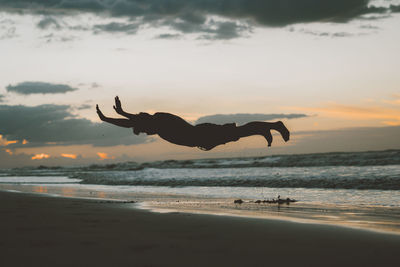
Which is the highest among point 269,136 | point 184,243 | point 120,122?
point 120,122

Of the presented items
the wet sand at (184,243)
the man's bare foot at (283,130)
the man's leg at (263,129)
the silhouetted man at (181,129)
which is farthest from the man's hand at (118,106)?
the wet sand at (184,243)

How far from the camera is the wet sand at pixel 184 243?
5.95 metres

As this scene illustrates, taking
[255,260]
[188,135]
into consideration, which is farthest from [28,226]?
[188,135]

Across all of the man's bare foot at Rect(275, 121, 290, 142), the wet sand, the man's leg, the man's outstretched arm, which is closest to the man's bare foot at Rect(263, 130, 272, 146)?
the man's leg

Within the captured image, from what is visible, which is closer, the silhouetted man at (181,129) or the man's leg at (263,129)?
the silhouetted man at (181,129)

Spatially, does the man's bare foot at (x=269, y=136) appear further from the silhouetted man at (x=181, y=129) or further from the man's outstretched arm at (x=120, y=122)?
the man's outstretched arm at (x=120, y=122)

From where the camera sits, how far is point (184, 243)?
715cm

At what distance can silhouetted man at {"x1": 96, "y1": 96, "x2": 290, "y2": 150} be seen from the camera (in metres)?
4.45

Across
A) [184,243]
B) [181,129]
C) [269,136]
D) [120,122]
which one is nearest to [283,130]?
[269,136]

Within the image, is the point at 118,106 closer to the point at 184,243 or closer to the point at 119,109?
the point at 119,109

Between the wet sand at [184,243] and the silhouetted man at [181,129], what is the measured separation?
2.08 m

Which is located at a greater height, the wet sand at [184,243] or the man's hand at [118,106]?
the man's hand at [118,106]

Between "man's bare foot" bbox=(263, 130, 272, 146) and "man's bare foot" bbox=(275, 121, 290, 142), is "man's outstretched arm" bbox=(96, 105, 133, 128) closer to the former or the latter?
"man's bare foot" bbox=(263, 130, 272, 146)

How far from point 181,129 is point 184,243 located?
3339mm
